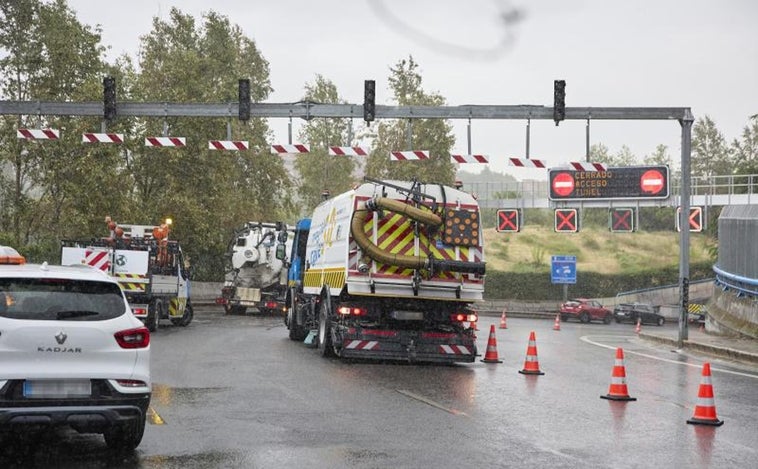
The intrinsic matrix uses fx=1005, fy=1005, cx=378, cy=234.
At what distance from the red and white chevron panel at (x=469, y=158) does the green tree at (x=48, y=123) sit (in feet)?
59.4

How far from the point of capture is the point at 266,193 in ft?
217

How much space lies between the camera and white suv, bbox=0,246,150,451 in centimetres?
804

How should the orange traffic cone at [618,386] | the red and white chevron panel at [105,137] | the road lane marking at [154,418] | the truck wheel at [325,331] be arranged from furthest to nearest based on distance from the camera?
the red and white chevron panel at [105,137], the truck wheel at [325,331], the orange traffic cone at [618,386], the road lane marking at [154,418]

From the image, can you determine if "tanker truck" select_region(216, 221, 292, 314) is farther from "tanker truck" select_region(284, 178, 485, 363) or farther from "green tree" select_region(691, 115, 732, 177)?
"green tree" select_region(691, 115, 732, 177)

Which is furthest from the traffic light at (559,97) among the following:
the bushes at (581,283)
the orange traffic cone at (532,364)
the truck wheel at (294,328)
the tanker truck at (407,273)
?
the bushes at (581,283)

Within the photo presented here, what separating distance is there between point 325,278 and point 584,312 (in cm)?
3562

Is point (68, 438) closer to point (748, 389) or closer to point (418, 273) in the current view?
point (418, 273)

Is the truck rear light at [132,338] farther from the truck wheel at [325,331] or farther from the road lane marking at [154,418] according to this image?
the truck wheel at [325,331]

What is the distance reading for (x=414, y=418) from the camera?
1137cm

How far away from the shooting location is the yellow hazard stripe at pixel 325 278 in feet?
61.0

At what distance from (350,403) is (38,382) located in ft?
16.9

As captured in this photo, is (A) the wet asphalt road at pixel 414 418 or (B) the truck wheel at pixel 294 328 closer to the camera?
(A) the wet asphalt road at pixel 414 418

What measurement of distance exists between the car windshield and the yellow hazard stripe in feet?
31.7

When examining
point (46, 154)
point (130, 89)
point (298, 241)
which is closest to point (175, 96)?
point (130, 89)
